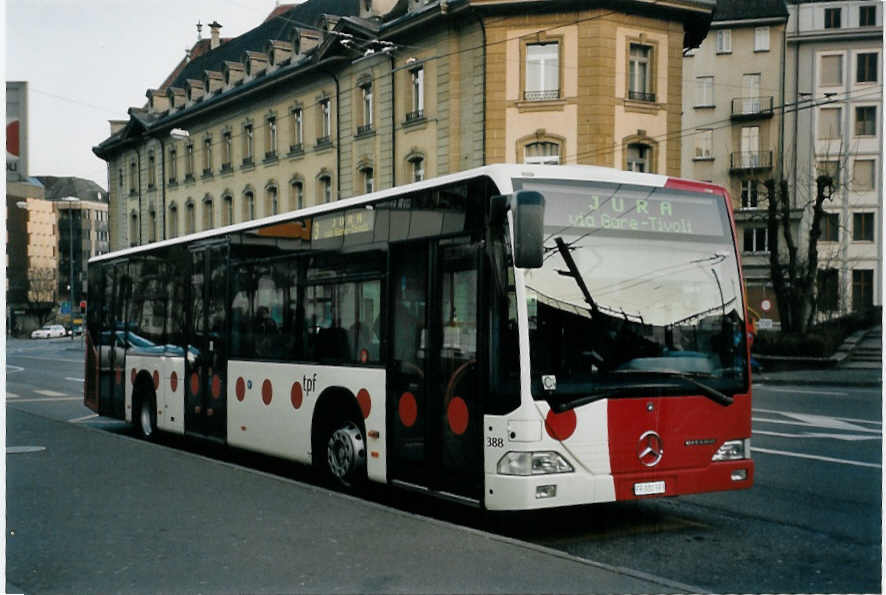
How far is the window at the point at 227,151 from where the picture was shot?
47.0 meters

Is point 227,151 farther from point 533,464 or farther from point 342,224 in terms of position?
point 533,464

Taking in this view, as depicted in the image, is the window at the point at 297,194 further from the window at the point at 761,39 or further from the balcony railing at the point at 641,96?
the window at the point at 761,39

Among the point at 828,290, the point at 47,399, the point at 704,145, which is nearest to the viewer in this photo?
the point at 47,399

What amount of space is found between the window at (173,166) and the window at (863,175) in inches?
1187

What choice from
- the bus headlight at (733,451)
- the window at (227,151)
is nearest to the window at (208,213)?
the window at (227,151)

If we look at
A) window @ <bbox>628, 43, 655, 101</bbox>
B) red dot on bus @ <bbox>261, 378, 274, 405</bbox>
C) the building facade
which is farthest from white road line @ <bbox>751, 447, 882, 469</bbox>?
window @ <bbox>628, 43, 655, 101</bbox>

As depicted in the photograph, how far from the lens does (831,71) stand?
32.1m

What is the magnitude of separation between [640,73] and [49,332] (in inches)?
2525

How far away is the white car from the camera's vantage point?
8300 cm

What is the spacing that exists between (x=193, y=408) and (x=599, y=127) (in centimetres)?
2193

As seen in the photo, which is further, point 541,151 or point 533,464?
point 541,151

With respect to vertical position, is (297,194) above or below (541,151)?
below

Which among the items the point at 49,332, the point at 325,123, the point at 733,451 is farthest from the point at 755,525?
the point at 49,332

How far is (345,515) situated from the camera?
8125mm
